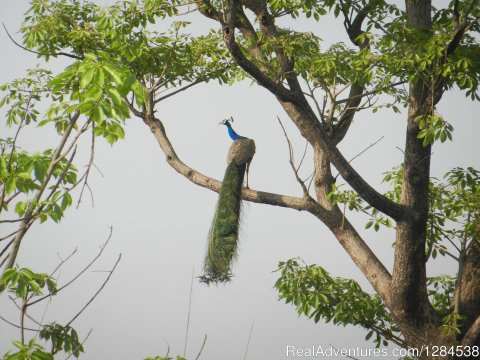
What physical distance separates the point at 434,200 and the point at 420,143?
3.87 feet

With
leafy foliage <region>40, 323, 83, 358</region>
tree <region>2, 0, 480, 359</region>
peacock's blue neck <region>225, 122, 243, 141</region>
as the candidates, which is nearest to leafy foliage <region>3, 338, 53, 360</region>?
leafy foliage <region>40, 323, 83, 358</region>

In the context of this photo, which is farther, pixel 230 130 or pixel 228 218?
pixel 230 130

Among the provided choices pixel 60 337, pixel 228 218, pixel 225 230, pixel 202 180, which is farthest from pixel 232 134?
pixel 60 337

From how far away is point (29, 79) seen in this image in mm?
7352

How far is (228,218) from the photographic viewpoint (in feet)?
23.8

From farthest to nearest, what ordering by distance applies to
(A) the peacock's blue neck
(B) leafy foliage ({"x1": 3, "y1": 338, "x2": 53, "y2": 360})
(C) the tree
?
(A) the peacock's blue neck
(C) the tree
(B) leafy foliage ({"x1": 3, "y1": 338, "x2": 53, "y2": 360})

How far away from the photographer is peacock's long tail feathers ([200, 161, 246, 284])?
6742 mm

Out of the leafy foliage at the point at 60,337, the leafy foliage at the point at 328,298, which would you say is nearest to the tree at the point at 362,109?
the leafy foliage at the point at 328,298

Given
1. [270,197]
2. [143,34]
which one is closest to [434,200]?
[270,197]

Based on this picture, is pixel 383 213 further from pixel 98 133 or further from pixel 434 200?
pixel 98 133

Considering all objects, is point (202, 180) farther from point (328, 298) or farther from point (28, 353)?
point (28, 353)

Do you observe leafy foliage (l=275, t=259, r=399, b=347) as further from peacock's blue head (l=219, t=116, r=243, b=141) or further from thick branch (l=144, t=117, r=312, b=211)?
peacock's blue head (l=219, t=116, r=243, b=141)

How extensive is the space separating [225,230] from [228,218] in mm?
160

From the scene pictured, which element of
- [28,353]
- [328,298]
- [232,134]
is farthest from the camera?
[232,134]
